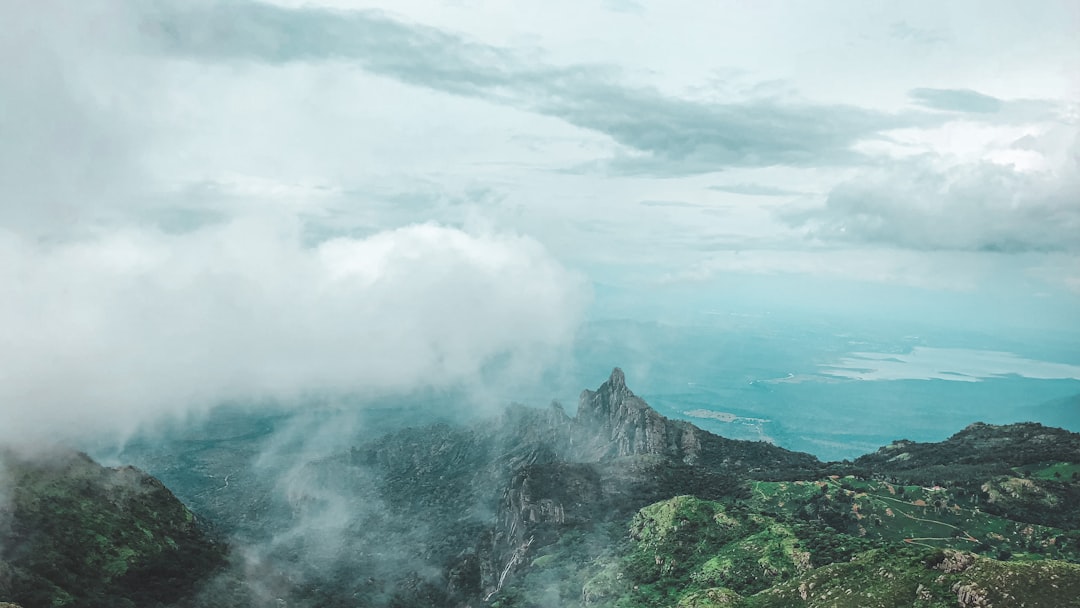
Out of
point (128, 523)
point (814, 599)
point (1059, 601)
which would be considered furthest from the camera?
point (128, 523)

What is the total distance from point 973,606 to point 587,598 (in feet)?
325

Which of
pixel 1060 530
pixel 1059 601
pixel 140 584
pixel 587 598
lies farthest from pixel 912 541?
pixel 140 584

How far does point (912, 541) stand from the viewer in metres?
Answer: 186

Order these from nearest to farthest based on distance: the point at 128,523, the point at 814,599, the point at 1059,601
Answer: the point at 1059,601 → the point at 814,599 → the point at 128,523

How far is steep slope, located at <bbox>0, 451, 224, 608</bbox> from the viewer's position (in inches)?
→ 6211

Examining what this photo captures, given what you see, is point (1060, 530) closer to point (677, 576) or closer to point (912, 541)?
point (912, 541)

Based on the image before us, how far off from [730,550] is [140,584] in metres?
168

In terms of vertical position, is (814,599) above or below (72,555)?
above

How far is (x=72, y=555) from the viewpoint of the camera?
558ft

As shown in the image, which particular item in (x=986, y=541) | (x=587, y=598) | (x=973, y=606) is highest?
(x=973, y=606)

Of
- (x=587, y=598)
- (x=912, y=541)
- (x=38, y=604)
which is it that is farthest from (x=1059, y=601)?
(x=38, y=604)

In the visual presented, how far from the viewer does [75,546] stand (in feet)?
567

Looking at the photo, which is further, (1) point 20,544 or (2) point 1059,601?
(1) point 20,544

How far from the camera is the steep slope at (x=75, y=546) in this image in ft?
518
